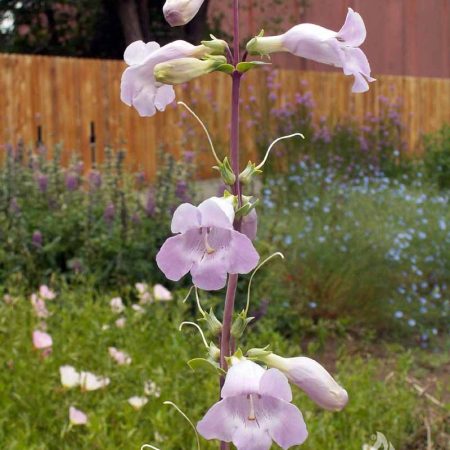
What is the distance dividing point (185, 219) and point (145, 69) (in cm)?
28

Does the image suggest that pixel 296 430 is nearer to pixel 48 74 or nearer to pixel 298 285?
pixel 298 285

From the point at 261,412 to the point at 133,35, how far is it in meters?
16.3

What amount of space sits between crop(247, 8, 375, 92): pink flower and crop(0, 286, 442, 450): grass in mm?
1398

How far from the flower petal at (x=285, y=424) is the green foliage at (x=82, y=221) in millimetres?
3795

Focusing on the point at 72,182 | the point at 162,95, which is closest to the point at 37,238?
the point at 72,182

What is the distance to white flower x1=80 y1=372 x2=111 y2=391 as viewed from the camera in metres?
2.82

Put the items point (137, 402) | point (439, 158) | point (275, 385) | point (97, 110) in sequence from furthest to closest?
point (97, 110) → point (439, 158) → point (137, 402) → point (275, 385)

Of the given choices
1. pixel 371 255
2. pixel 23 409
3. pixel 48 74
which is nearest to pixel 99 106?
pixel 48 74

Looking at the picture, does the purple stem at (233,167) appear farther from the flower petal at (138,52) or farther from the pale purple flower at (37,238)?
the pale purple flower at (37,238)

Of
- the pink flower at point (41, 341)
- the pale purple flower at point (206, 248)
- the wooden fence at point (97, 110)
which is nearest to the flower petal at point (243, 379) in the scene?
the pale purple flower at point (206, 248)

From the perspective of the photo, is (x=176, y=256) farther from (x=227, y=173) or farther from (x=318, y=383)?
(x=318, y=383)

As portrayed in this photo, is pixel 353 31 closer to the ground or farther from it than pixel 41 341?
farther from it

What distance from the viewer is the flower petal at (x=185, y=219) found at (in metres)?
1.28

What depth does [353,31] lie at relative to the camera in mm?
1380
